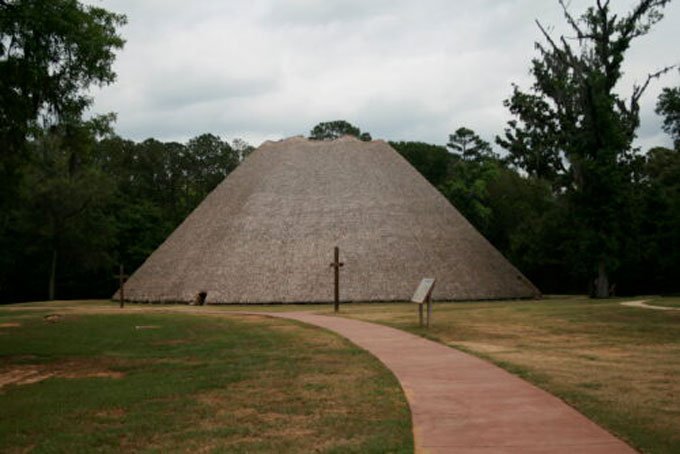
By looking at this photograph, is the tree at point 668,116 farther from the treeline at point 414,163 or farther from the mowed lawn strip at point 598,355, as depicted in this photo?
the mowed lawn strip at point 598,355

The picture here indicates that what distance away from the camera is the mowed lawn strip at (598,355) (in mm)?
7766

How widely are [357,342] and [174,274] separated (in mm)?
32816

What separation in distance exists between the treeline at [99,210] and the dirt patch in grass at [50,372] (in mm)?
41475

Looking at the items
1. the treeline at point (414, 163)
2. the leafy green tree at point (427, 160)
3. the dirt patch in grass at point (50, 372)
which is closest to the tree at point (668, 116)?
the treeline at point (414, 163)

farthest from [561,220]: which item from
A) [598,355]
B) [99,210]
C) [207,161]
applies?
[207,161]

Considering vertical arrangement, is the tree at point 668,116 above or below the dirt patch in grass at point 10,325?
above

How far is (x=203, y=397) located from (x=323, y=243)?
3693 cm

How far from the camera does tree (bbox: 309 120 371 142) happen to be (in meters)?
89.3

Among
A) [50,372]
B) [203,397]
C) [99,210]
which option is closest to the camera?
[203,397]

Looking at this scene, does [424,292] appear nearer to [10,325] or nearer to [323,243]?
[10,325]

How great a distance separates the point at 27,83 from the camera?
17.2 meters

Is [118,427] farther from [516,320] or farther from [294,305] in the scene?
[294,305]

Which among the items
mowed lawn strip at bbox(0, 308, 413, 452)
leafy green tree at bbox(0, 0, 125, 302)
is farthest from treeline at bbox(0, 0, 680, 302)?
mowed lawn strip at bbox(0, 308, 413, 452)

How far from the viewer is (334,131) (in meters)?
89.9
